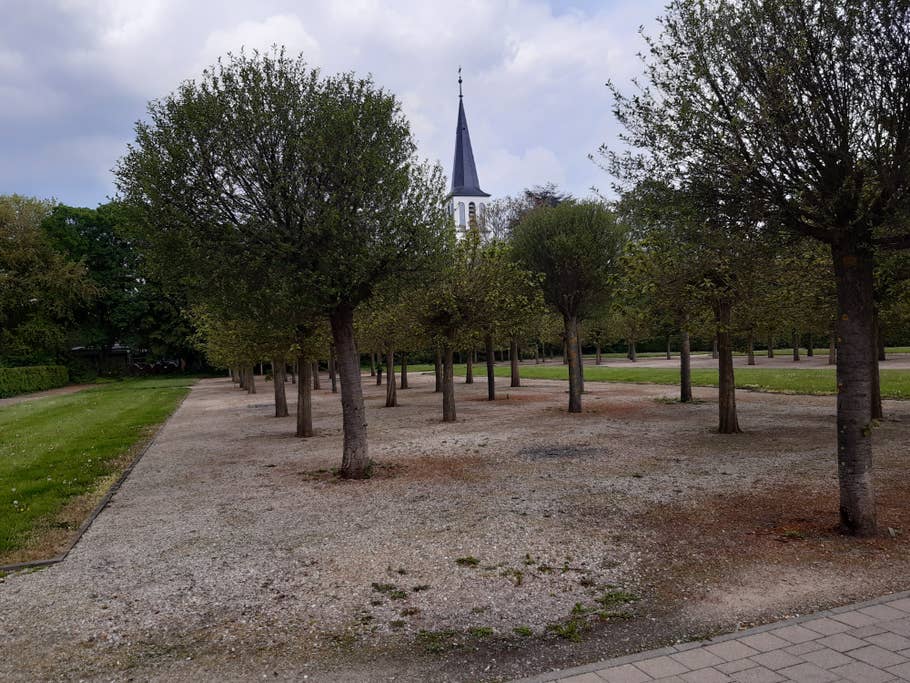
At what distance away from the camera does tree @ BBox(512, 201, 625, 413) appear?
19234mm

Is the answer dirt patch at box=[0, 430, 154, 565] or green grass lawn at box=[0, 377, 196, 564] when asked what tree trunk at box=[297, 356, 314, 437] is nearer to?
green grass lawn at box=[0, 377, 196, 564]

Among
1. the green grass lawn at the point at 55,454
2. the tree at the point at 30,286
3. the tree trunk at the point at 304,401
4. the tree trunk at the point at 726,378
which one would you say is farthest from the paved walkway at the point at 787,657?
the tree at the point at 30,286

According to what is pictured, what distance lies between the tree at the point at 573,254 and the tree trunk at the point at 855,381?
12.8 meters

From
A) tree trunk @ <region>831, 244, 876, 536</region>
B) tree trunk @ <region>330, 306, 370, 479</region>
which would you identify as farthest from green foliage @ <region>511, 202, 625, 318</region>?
tree trunk @ <region>831, 244, 876, 536</region>

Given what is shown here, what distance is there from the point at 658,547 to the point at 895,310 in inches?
480

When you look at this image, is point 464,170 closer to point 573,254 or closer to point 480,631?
point 573,254

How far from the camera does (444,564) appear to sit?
5.94 meters

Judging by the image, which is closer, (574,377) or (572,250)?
(572,250)

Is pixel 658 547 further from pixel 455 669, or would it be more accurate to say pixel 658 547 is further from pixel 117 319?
pixel 117 319

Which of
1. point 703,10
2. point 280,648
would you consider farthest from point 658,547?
point 703,10

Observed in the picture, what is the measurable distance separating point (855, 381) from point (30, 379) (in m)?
49.3

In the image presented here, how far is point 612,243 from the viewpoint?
19375mm

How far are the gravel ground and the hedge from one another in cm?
3424

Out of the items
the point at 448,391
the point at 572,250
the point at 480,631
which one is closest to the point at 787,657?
the point at 480,631
